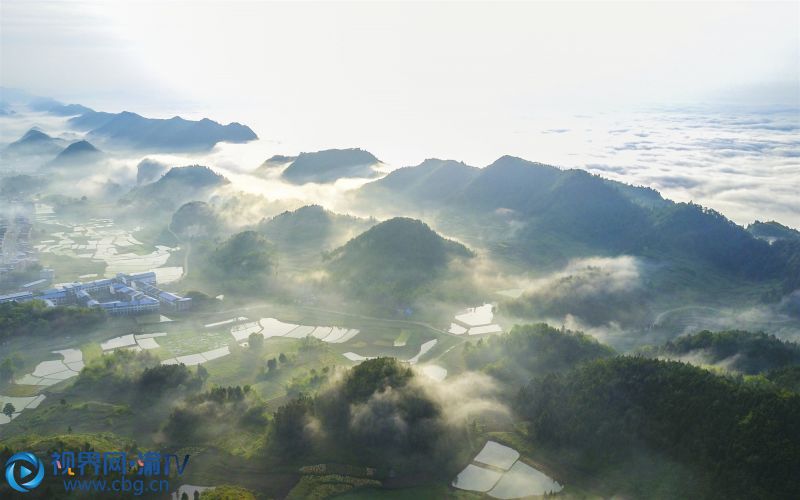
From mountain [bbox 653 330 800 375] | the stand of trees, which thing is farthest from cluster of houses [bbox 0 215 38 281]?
mountain [bbox 653 330 800 375]

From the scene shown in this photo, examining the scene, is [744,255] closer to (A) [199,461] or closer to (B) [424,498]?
(B) [424,498]

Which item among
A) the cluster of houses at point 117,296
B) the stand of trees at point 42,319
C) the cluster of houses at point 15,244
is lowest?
the cluster of houses at point 117,296

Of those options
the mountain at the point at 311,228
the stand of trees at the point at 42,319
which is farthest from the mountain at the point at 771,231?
the stand of trees at the point at 42,319

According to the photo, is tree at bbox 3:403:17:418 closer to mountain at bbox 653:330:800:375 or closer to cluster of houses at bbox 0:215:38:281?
cluster of houses at bbox 0:215:38:281

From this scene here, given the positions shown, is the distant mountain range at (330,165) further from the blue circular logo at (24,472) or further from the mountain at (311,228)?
the blue circular logo at (24,472)

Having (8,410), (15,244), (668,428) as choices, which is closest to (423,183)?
(15,244)
